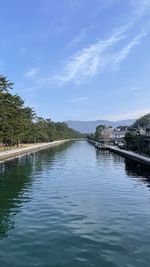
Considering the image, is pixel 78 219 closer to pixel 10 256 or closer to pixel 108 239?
pixel 108 239

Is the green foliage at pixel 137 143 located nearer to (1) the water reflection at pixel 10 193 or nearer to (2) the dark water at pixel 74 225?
(1) the water reflection at pixel 10 193

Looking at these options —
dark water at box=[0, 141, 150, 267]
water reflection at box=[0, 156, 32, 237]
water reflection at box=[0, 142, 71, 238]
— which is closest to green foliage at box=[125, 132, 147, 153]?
water reflection at box=[0, 156, 32, 237]

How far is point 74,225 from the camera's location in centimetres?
1733

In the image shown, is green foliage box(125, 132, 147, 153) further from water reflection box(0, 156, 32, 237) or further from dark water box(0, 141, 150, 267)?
dark water box(0, 141, 150, 267)

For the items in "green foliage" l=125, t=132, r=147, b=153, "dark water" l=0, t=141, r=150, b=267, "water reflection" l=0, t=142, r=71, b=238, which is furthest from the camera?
"green foliage" l=125, t=132, r=147, b=153

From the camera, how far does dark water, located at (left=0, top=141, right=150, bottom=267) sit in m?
13.1

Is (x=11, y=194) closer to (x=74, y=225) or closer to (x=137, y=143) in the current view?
(x=74, y=225)

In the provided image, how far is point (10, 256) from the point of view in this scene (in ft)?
43.1

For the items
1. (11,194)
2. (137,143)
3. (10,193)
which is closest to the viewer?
(11,194)

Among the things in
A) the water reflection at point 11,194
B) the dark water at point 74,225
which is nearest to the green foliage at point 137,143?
the water reflection at point 11,194

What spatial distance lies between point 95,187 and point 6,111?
40842 millimetres

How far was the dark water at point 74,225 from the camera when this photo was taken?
13.1 meters

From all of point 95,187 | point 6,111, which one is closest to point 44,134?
point 6,111

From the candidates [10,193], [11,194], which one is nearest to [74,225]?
[11,194]
